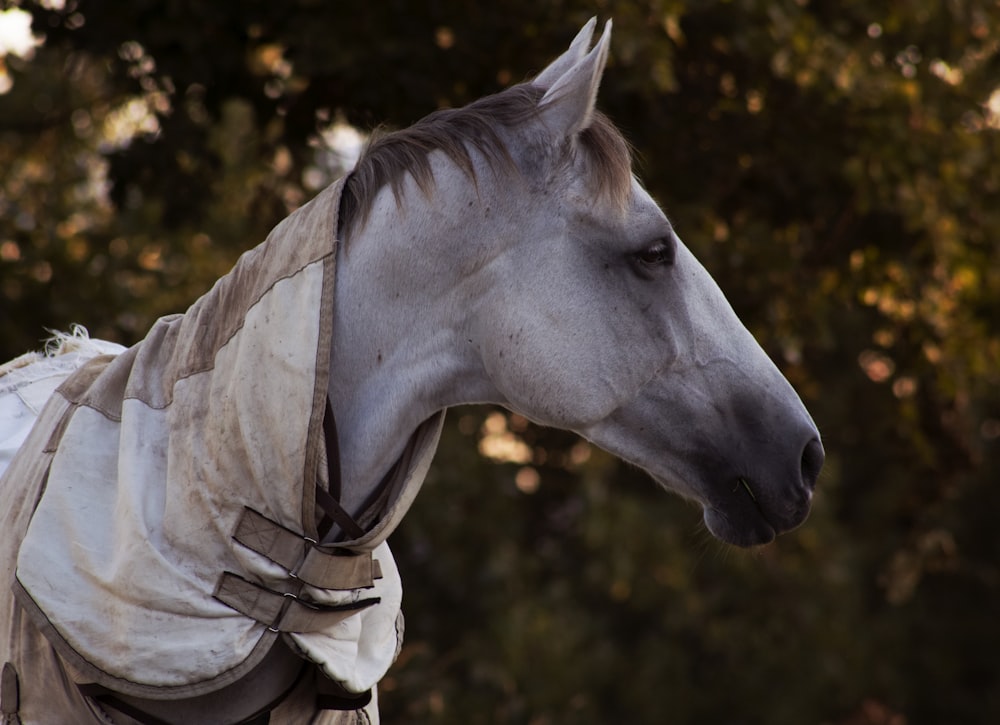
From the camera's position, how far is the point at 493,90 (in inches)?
168

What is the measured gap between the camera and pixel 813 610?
980 centimetres

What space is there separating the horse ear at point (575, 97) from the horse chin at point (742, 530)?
0.68 meters

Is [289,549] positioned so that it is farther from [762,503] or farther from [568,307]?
[762,503]

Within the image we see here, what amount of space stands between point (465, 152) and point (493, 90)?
2556mm

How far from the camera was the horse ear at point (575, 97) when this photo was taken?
69.3 inches

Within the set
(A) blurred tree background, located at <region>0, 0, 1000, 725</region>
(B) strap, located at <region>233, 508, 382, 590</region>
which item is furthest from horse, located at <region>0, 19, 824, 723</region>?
(A) blurred tree background, located at <region>0, 0, 1000, 725</region>

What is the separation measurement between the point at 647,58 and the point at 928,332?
2.04 metres

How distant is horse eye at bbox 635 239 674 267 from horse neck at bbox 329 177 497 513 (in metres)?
0.27

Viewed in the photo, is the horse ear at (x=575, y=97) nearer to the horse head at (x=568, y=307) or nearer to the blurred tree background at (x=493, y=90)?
the horse head at (x=568, y=307)

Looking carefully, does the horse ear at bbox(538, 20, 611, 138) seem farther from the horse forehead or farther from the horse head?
the horse forehead

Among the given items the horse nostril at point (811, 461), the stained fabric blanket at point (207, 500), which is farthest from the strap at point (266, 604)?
the horse nostril at point (811, 461)

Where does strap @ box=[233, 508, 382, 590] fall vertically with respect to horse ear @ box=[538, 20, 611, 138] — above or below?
below

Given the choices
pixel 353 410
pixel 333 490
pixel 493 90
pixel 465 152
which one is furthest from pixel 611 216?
pixel 493 90

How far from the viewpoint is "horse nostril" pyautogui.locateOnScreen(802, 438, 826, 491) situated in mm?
1878
